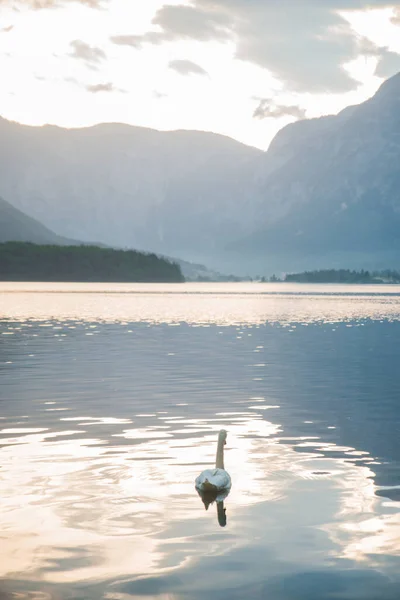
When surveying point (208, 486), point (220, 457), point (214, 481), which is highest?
point (220, 457)

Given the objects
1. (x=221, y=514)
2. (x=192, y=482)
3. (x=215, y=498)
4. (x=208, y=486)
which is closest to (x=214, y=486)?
(x=208, y=486)

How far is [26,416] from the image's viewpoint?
40.6 metres

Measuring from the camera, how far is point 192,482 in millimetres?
28188

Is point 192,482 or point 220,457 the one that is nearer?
point 220,457

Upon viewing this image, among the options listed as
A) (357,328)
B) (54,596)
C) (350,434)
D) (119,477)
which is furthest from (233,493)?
(357,328)

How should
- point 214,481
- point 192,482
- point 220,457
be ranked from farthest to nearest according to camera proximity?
point 192,482, point 220,457, point 214,481

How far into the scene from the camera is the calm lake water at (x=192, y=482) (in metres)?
20.0

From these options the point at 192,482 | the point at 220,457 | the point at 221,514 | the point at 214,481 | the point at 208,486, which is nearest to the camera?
the point at 221,514

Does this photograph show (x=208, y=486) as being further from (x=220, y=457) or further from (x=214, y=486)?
(x=220, y=457)

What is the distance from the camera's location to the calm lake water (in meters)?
20.0

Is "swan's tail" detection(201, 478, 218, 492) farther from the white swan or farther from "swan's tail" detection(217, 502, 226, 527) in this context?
"swan's tail" detection(217, 502, 226, 527)

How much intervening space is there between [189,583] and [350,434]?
18.9m

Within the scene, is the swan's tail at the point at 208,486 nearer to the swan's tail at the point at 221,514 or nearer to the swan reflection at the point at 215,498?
the swan reflection at the point at 215,498

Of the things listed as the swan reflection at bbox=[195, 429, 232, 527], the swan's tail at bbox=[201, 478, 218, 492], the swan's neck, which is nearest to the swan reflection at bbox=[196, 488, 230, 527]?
the swan reflection at bbox=[195, 429, 232, 527]
